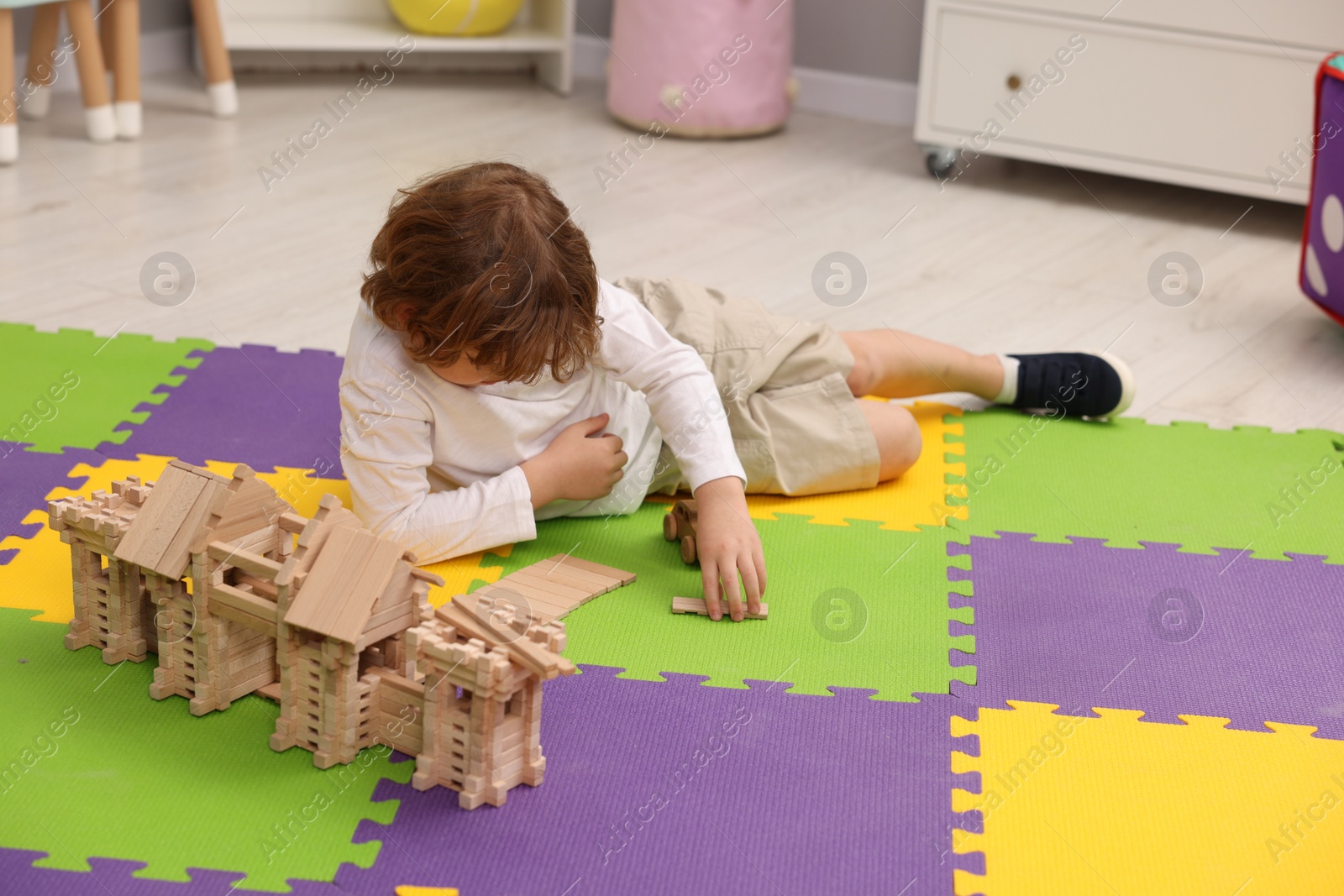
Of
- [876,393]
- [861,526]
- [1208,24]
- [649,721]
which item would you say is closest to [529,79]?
[1208,24]

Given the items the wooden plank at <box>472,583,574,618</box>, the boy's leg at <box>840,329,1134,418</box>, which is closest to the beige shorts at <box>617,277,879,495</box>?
the boy's leg at <box>840,329,1134,418</box>

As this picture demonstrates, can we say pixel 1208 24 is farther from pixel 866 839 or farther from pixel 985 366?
pixel 866 839

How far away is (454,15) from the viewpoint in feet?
9.43

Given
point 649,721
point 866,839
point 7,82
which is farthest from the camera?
point 7,82

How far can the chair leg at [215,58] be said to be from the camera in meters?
2.56

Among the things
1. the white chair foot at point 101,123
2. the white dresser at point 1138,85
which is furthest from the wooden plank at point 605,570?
the white chair foot at point 101,123

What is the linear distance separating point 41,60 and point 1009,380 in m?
1.95

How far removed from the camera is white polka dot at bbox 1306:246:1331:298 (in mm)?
1815

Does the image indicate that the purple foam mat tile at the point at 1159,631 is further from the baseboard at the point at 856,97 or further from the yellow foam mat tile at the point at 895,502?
the baseboard at the point at 856,97

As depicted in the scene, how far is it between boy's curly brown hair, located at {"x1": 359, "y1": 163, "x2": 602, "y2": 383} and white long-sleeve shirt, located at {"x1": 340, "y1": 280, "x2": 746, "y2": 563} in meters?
0.06

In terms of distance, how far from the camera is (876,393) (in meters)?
1.52

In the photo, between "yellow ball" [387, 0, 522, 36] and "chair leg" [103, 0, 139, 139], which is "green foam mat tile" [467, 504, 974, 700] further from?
"yellow ball" [387, 0, 522, 36]

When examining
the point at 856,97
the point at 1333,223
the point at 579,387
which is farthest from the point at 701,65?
the point at 579,387

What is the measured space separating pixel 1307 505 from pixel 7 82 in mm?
2056
